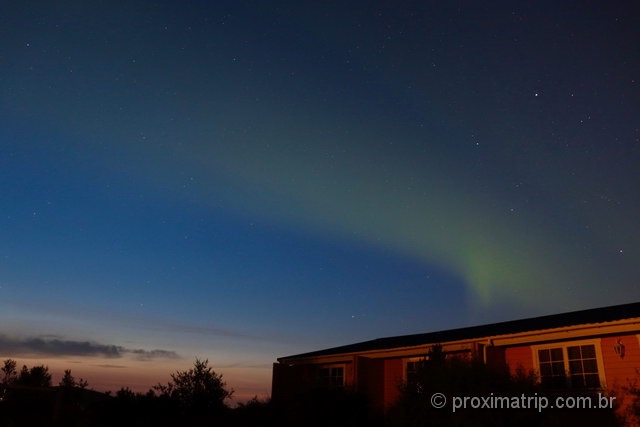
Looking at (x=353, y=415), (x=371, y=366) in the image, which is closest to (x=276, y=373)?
(x=371, y=366)

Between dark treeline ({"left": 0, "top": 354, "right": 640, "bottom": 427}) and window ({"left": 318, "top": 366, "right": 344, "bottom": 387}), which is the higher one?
window ({"left": 318, "top": 366, "right": 344, "bottom": 387})

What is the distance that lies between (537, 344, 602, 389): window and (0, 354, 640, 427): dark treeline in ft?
3.57

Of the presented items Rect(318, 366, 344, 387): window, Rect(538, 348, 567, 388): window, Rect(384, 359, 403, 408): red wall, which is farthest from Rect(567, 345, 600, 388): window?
Rect(318, 366, 344, 387): window

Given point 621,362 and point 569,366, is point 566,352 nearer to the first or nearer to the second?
point 569,366

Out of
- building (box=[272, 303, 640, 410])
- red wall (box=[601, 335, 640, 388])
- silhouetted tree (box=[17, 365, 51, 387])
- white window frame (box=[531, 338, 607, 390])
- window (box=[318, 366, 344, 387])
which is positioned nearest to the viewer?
red wall (box=[601, 335, 640, 388])

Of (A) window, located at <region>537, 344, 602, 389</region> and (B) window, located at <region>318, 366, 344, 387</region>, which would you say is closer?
(A) window, located at <region>537, 344, 602, 389</region>

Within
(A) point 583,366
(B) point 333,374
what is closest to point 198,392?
(B) point 333,374

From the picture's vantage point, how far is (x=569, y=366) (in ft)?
50.8

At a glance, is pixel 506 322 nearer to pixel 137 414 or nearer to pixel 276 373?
pixel 276 373

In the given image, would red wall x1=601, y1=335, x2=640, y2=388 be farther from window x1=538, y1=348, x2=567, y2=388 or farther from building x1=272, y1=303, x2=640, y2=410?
window x1=538, y1=348, x2=567, y2=388

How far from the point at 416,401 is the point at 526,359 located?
6.55 m

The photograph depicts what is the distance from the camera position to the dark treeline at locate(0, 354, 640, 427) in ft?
36.4

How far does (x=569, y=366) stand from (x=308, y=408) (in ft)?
26.1

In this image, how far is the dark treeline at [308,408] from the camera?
11102 mm
